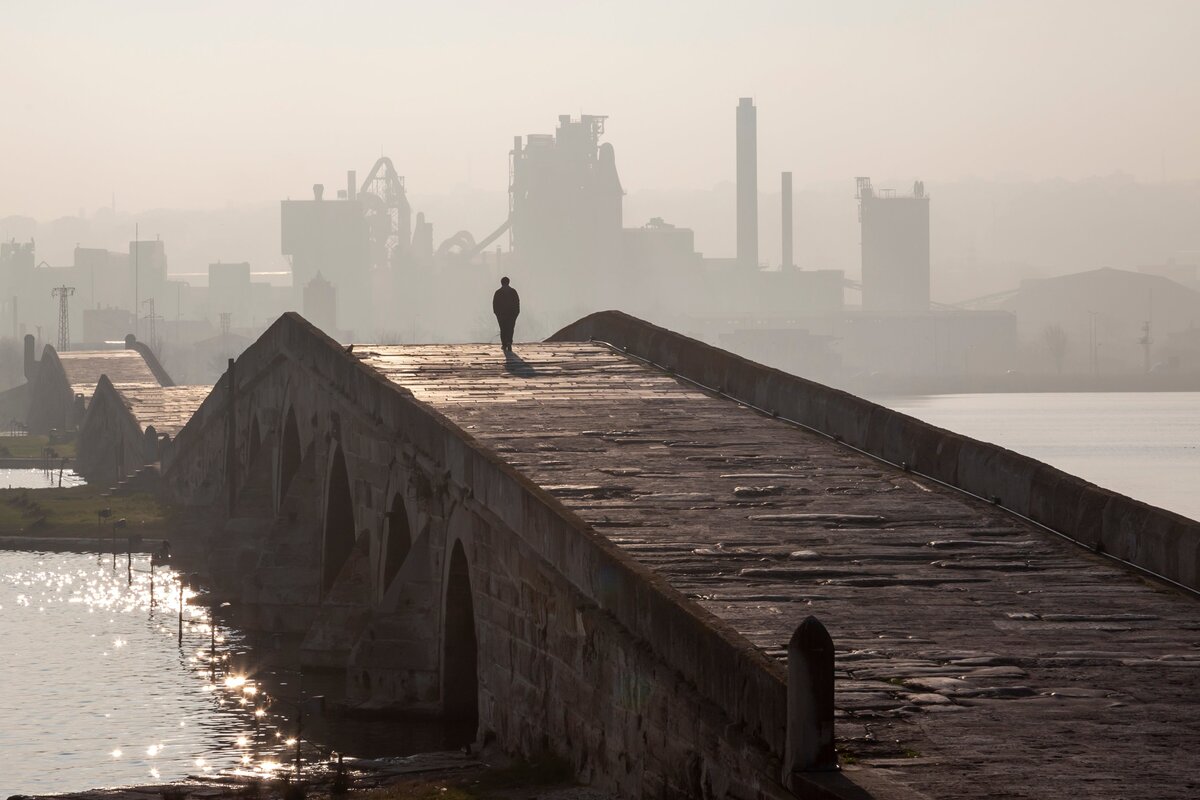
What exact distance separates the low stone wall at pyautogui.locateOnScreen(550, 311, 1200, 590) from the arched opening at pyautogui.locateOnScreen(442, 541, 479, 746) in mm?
5059

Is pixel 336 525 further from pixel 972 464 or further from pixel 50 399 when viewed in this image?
pixel 50 399

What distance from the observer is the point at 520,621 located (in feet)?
61.7

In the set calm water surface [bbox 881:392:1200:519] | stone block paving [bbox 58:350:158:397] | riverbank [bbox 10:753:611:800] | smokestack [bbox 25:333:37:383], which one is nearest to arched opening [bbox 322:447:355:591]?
riverbank [bbox 10:753:611:800]

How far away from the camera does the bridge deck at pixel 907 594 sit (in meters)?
11.0

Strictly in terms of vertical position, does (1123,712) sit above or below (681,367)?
below

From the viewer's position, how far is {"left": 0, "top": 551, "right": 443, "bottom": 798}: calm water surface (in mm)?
23750

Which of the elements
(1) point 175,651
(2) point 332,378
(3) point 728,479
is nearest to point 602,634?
(3) point 728,479

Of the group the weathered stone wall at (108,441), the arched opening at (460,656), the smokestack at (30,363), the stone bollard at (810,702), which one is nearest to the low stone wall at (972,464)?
the arched opening at (460,656)

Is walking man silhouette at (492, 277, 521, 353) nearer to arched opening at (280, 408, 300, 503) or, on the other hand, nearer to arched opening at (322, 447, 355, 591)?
arched opening at (322, 447, 355, 591)

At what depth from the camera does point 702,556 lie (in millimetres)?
15805

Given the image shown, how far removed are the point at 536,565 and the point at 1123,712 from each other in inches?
299

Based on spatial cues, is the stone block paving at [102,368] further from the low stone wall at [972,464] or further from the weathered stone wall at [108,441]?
the low stone wall at [972,464]

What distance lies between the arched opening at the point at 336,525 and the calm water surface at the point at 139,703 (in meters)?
2.45

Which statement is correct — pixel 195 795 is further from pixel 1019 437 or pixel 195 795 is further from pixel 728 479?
pixel 1019 437
